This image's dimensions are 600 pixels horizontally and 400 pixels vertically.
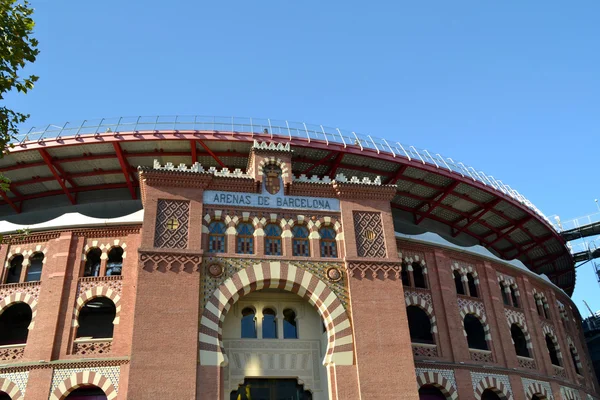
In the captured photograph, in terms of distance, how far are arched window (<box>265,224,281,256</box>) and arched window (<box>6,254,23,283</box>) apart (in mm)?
10141


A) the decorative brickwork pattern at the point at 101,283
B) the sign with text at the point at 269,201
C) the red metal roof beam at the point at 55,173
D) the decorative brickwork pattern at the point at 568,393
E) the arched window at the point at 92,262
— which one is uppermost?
the red metal roof beam at the point at 55,173

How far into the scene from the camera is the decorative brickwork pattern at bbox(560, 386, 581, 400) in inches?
1006

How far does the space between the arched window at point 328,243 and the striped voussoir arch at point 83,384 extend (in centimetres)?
855

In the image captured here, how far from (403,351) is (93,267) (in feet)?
40.4

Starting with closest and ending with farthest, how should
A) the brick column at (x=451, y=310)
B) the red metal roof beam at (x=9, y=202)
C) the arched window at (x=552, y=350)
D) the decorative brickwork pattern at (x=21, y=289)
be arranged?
the decorative brickwork pattern at (x=21, y=289)
the brick column at (x=451, y=310)
the red metal roof beam at (x=9, y=202)
the arched window at (x=552, y=350)

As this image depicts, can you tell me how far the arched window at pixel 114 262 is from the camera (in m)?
22.1

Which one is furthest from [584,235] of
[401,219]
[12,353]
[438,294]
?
[12,353]

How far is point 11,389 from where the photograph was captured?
19031mm

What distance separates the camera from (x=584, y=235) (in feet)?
128

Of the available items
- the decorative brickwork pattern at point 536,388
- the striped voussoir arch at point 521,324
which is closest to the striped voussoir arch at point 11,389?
the decorative brickwork pattern at point 536,388

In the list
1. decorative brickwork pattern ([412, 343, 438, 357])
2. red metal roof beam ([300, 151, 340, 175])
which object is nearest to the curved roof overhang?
red metal roof beam ([300, 151, 340, 175])

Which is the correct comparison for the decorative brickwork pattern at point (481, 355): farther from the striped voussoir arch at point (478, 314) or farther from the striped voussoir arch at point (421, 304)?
the striped voussoir arch at point (421, 304)

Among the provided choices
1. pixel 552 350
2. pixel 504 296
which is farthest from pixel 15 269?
pixel 552 350

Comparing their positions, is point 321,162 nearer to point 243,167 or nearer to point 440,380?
point 243,167
